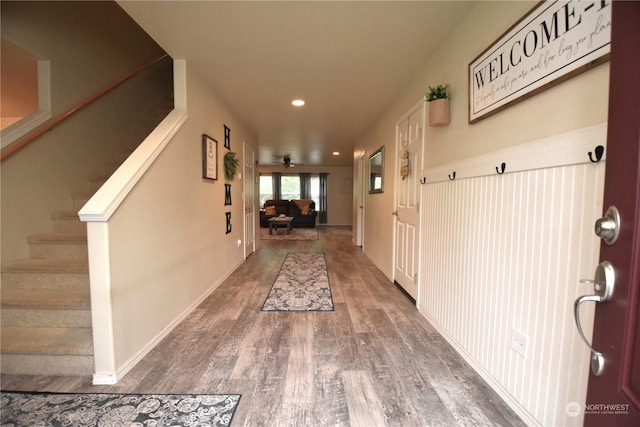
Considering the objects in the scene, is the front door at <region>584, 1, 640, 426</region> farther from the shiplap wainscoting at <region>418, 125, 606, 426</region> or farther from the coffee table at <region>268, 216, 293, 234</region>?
the coffee table at <region>268, 216, 293, 234</region>

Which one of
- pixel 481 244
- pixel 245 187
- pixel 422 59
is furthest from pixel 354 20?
pixel 245 187

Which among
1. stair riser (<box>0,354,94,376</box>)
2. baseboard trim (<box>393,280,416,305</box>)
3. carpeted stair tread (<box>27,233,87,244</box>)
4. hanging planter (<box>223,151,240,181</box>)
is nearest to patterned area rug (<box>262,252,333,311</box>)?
baseboard trim (<box>393,280,416,305</box>)

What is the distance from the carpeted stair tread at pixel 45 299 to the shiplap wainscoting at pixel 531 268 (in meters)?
2.42

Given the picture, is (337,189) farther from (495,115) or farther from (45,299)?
(45,299)

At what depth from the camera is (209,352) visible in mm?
1700

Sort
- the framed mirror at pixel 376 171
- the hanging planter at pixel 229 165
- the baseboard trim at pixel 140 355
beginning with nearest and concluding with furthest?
the baseboard trim at pixel 140 355, the hanging planter at pixel 229 165, the framed mirror at pixel 376 171

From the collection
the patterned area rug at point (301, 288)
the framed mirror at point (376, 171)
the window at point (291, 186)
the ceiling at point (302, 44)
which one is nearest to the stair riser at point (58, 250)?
the patterned area rug at point (301, 288)

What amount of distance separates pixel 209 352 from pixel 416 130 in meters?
2.53

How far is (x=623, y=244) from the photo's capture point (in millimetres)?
529

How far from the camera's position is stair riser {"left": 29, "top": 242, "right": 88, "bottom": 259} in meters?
2.00

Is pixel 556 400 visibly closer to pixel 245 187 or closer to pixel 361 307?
pixel 361 307

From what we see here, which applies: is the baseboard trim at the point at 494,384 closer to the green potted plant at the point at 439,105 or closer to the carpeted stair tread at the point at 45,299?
the green potted plant at the point at 439,105

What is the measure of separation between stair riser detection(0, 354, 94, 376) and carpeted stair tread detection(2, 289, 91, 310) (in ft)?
0.91

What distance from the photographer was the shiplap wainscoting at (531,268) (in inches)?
37.0
